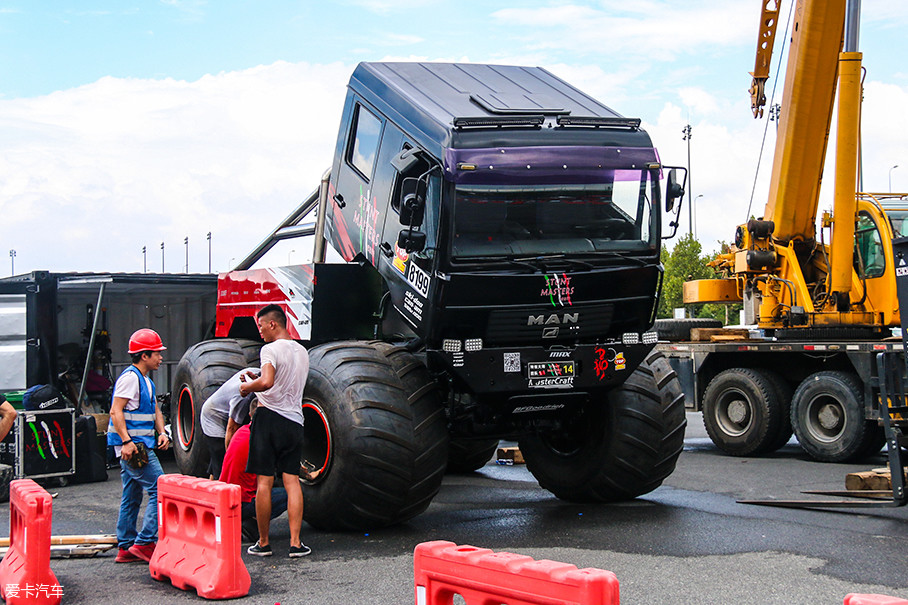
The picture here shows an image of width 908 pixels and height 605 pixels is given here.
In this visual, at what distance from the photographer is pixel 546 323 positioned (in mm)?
8078

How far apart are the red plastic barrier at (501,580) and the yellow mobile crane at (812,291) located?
8663 mm

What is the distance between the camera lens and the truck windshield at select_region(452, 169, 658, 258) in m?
7.77

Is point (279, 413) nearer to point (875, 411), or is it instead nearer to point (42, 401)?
point (42, 401)

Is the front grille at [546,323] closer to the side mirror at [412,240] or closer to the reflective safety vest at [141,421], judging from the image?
the side mirror at [412,240]

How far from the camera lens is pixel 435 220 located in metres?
7.71

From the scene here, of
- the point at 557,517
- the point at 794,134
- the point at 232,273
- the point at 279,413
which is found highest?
the point at 794,134

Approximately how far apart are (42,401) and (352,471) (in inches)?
225

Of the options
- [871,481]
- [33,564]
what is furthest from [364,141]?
[871,481]

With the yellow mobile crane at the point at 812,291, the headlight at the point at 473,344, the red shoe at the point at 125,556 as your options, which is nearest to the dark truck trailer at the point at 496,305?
the headlight at the point at 473,344

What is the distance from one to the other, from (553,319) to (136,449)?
3330 mm

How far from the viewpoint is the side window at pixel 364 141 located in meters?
9.41

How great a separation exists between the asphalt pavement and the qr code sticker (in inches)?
52.5

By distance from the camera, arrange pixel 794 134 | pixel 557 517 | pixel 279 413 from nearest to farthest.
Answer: pixel 279 413 → pixel 557 517 → pixel 794 134

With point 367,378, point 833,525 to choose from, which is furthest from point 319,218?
point 833,525
